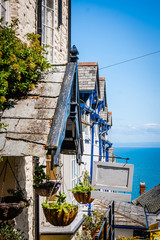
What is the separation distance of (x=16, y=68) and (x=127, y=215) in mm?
12252

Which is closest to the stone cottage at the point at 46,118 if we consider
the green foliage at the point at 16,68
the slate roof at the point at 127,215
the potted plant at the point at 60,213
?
the green foliage at the point at 16,68

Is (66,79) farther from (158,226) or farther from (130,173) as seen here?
(158,226)

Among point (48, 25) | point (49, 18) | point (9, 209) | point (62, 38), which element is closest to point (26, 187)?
point (9, 209)

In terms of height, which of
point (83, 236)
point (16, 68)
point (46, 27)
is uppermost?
point (46, 27)

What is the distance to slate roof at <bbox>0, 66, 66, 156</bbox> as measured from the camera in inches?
112

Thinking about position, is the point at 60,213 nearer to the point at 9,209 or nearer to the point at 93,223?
the point at 9,209

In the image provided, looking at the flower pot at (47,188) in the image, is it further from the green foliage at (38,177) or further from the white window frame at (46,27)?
the white window frame at (46,27)

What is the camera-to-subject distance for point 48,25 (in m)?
7.77

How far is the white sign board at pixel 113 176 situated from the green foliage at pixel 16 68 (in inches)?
107

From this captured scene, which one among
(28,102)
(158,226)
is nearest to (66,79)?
(28,102)

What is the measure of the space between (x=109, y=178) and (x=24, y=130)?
10.1 ft

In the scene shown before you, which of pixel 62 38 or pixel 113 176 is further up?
pixel 62 38

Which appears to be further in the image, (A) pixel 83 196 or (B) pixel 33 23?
(B) pixel 33 23

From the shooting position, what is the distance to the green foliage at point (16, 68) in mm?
3279
